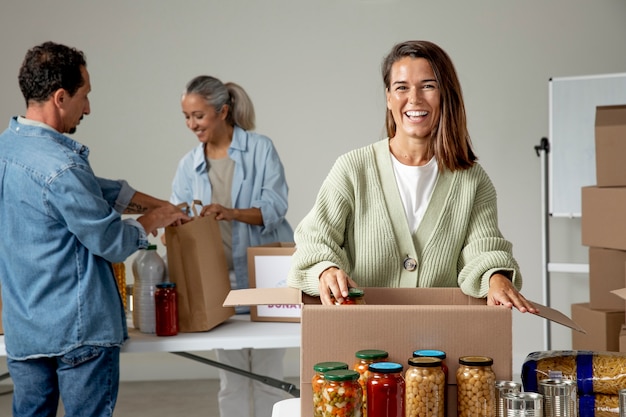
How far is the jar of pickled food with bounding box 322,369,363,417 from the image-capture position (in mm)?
1215

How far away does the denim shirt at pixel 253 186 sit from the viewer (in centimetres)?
319

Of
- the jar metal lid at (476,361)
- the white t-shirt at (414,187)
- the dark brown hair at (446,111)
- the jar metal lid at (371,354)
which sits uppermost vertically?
the dark brown hair at (446,111)

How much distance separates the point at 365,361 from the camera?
130cm

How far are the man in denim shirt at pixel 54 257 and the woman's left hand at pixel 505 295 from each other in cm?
119

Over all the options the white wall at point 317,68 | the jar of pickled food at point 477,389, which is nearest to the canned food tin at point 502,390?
the jar of pickled food at point 477,389

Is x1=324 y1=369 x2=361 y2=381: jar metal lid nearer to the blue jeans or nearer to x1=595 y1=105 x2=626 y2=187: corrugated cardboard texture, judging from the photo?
the blue jeans

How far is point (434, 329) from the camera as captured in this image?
4.39ft

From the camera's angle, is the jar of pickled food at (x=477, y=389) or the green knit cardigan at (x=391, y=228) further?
the green knit cardigan at (x=391, y=228)

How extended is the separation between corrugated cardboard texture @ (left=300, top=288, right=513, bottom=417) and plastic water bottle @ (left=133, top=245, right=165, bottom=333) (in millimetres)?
1399

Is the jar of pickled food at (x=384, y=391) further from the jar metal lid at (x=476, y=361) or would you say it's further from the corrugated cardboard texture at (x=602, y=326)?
the corrugated cardboard texture at (x=602, y=326)

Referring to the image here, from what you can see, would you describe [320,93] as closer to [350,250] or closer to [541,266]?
[541,266]

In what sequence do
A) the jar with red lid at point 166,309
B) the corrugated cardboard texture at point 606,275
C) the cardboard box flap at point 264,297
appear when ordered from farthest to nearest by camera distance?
the corrugated cardboard texture at point 606,275, the jar with red lid at point 166,309, the cardboard box flap at point 264,297

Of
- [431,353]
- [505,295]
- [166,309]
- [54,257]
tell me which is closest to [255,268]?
[166,309]

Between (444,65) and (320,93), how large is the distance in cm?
334
